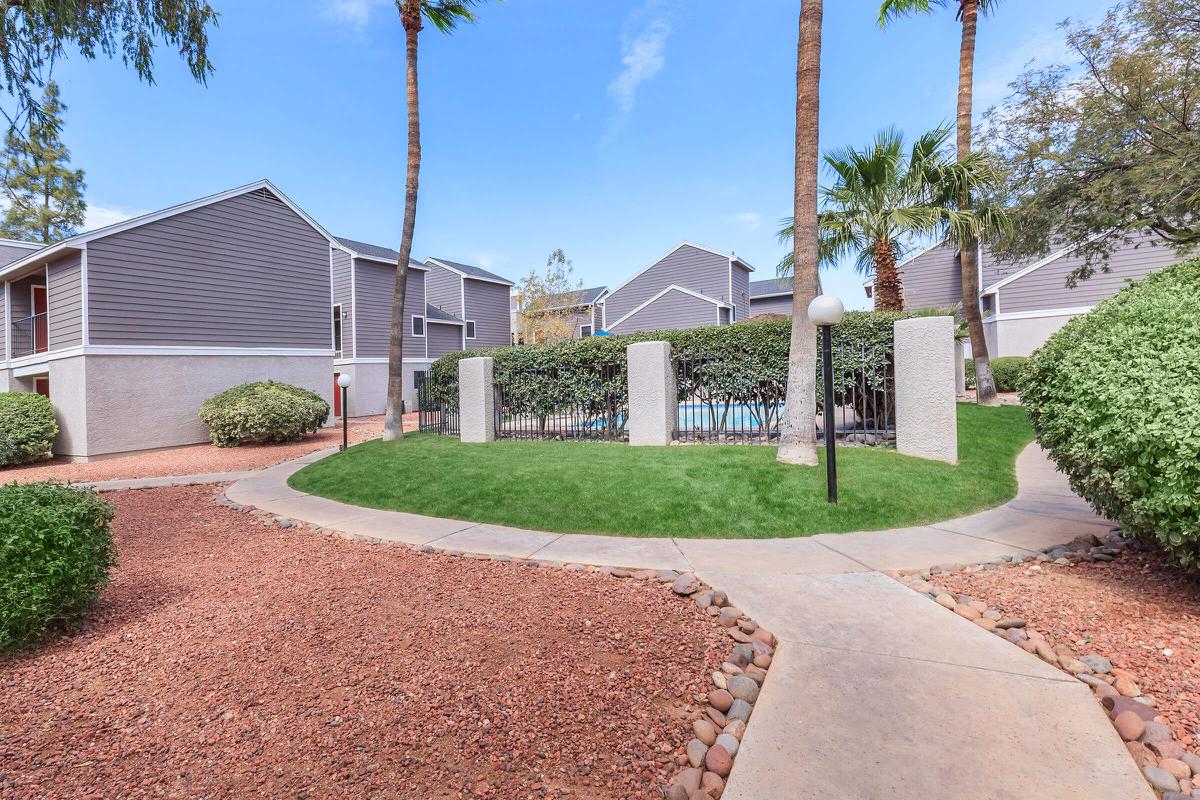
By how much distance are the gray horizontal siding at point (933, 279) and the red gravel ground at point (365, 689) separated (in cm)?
2712

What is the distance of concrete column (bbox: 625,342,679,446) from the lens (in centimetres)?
855

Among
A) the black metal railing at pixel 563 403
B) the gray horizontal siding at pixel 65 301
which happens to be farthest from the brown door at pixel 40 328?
the black metal railing at pixel 563 403

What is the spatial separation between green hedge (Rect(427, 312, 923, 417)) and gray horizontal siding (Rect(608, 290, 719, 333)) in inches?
506

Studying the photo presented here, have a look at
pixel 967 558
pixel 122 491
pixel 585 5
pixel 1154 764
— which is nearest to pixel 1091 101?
pixel 585 5

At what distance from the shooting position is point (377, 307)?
798 inches

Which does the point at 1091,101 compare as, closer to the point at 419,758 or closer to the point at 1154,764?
the point at 1154,764

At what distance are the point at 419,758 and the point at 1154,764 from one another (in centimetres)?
271

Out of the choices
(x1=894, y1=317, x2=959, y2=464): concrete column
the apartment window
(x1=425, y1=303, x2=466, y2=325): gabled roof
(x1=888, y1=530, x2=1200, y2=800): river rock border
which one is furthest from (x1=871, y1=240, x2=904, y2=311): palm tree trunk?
the apartment window

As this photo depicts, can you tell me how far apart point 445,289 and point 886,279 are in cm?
2045

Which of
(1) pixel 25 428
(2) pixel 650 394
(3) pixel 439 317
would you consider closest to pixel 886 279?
(2) pixel 650 394

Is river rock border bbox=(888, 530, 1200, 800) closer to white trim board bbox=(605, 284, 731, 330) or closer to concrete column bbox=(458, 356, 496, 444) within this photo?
concrete column bbox=(458, 356, 496, 444)

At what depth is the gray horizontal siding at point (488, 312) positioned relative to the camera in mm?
25109

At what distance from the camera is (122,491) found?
306 inches

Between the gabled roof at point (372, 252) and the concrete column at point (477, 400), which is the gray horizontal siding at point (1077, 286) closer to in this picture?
the concrete column at point (477, 400)
